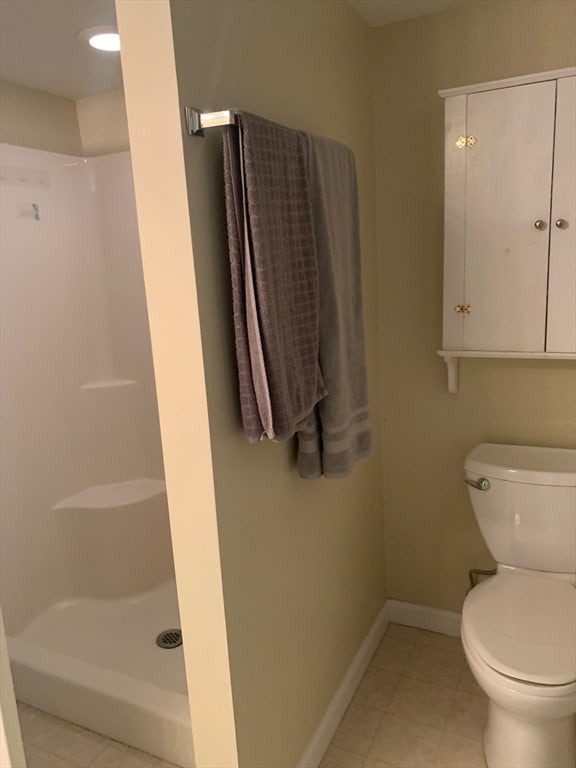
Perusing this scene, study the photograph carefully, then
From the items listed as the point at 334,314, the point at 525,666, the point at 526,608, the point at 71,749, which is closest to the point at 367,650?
the point at 526,608

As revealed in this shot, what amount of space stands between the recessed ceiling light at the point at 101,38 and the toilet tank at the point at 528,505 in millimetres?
1733

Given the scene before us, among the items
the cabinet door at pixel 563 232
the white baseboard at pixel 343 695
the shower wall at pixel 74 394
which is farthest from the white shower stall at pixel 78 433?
the cabinet door at pixel 563 232

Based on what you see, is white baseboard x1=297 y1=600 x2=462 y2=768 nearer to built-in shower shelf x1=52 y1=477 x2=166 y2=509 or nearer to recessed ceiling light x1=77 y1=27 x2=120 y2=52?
built-in shower shelf x1=52 y1=477 x2=166 y2=509

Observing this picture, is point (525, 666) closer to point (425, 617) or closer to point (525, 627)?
point (525, 627)

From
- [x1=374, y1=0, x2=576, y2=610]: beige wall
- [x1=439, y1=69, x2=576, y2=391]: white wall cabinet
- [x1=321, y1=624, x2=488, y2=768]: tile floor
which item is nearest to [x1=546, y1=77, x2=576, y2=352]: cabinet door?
[x1=439, y1=69, x2=576, y2=391]: white wall cabinet

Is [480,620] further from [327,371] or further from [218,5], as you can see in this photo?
[218,5]

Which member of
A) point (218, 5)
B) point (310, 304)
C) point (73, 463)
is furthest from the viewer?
point (73, 463)

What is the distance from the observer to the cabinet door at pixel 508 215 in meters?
1.76

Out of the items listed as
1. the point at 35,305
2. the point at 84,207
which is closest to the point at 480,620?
the point at 35,305

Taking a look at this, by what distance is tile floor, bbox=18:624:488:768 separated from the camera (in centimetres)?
181

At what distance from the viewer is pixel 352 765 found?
5.87 feet

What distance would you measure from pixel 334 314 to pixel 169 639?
1.47 m

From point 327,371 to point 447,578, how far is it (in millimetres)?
1222

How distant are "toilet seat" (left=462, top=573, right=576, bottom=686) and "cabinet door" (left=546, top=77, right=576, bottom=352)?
2.38 feet
